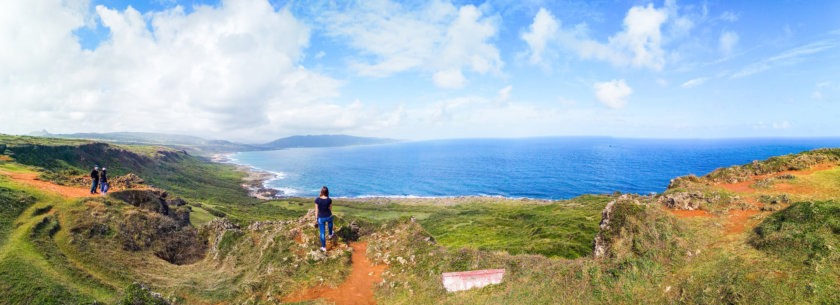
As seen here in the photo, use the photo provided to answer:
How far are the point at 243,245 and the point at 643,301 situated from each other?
62.6 feet

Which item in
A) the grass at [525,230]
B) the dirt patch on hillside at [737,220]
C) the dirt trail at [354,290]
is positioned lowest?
the grass at [525,230]

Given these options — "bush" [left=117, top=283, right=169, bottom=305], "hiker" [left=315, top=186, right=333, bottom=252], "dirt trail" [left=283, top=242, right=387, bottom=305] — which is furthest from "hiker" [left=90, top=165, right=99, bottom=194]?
"dirt trail" [left=283, top=242, right=387, bottom=305]

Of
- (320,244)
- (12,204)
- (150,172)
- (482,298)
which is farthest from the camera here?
(150,172)

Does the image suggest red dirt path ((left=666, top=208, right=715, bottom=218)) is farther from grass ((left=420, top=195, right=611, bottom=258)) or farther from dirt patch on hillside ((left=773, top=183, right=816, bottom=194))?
grass ((left=420, top=195, right=611, bottom=258))

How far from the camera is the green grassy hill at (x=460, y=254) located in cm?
801

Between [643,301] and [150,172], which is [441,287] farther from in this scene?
[150,172]

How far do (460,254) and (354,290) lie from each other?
15.9ft

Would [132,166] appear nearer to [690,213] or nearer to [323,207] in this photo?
[323,207]

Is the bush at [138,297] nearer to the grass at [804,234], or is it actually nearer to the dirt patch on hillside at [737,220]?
the grass at [804,234]

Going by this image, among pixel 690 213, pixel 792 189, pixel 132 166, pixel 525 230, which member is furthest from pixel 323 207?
pixel 132 166

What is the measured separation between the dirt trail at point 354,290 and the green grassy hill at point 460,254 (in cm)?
45

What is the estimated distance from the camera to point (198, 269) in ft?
51.3

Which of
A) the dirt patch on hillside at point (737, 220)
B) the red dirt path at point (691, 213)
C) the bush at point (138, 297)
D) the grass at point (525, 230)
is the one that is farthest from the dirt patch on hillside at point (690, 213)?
the bush at point (138, 297)

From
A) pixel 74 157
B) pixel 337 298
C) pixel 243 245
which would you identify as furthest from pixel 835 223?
pixel 74 157
